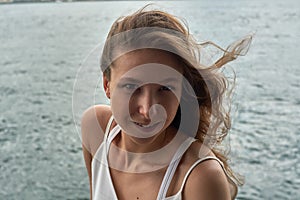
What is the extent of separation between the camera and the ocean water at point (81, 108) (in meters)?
2.43

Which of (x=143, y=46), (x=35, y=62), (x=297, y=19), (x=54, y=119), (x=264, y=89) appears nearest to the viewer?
(x=143, y=46)

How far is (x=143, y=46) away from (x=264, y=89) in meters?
3.45

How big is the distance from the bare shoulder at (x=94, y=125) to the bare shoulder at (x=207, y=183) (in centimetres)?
19

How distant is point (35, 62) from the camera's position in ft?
17.6

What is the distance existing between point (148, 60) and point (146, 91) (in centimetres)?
4

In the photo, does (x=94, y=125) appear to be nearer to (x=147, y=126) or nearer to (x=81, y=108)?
(x=81, y=108)

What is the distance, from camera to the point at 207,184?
0.56 m

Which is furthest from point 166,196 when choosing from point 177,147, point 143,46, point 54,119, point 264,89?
point 264,89

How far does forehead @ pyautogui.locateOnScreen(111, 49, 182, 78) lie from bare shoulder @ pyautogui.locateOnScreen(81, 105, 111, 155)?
0.51ft

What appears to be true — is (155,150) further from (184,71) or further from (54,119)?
(54,119)

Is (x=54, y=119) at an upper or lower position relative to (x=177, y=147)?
lower

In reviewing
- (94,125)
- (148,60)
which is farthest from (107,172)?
(148,60)

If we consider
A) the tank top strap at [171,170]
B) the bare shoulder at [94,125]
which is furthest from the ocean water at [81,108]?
the tank top strap at [171,170]

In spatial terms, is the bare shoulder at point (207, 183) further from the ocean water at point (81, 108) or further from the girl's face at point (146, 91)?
the ocean water at point (81, 108)
